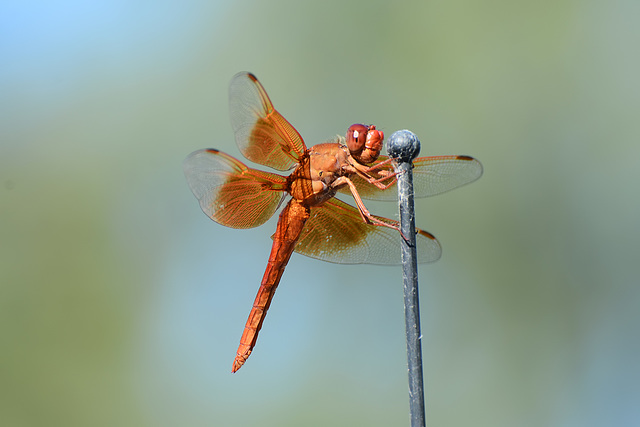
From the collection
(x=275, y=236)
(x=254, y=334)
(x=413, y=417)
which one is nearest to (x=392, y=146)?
(x=413, y=417)

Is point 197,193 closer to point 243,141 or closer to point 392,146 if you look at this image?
point 243,141

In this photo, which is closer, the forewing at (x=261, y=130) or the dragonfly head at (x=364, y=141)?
the dragonfly head at (x=364, y=141)

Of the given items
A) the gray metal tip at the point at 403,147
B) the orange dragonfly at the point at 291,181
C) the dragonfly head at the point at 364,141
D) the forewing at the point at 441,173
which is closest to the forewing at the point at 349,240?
the orange dragonfly at the point at 291,181

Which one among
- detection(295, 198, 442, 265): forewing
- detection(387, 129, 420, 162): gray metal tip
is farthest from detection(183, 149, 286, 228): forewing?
detection(387, 129, 420, 162): gray metal tip

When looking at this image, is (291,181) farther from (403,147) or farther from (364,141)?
(403,147)

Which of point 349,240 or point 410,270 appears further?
point 349,240

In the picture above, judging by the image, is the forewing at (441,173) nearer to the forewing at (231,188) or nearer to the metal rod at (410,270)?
the forewing at (231,188)

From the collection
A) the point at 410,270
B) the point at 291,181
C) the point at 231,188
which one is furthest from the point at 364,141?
the point at 410,270
